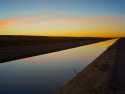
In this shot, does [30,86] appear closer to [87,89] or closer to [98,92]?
[87,89]

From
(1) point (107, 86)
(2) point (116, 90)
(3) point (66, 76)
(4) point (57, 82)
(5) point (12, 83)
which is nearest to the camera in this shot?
(2) point (116, 90)

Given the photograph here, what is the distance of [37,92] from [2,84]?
6.98 feet

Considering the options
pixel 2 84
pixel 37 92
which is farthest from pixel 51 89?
pixel 2 84

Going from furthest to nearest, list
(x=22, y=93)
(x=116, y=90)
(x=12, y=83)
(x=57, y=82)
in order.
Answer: (x=57, y=82) < (x=12, y=83) < (x=22, y=93) < (x=116, y=90)

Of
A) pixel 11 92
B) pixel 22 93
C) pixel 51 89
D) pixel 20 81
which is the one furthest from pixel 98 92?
pixel 20 81

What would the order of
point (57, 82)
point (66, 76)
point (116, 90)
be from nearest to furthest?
point (116, 90) < point (57, 82) < point (66, 76)

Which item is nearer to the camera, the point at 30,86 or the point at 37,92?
the point at 37,92

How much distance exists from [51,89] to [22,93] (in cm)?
138

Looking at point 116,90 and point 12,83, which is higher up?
point 116,90

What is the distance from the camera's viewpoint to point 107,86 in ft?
20.4

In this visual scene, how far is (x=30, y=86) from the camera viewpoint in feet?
25.6

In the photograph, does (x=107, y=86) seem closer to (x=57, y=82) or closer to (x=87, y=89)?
(x=87, y=89)

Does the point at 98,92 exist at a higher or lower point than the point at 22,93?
higher

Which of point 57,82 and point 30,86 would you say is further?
point 57,82
